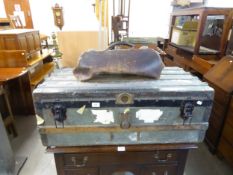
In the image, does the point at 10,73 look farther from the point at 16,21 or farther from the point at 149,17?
the point at 149,17

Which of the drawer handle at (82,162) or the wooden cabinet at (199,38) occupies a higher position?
the wooden cabinet at (199,38)

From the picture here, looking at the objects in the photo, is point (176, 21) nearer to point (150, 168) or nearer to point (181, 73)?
point (181, 73)

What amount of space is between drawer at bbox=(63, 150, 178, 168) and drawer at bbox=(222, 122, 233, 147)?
2.51 feet

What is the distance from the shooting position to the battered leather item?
2.59 ft

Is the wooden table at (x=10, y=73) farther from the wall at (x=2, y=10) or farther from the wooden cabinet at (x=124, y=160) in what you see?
the wall at (x=2, y=10)

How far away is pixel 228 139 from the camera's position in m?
1.49

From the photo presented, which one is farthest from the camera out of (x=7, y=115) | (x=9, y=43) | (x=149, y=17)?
(x=149, y=17)

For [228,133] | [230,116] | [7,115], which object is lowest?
[7,115]

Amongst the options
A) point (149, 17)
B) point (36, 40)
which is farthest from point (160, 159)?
point (149, 17)

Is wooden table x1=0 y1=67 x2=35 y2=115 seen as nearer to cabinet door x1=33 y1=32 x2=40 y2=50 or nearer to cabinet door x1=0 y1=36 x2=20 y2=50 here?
cabinet door x1=0 y1=36 x2=20 y2=50

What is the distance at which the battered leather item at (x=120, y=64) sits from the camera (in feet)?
2.59

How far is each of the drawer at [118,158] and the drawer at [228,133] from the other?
77cm

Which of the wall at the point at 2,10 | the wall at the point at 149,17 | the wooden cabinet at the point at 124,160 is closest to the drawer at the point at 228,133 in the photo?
the wooden cabinet at the point at 124,160

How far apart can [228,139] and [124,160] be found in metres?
1.03
